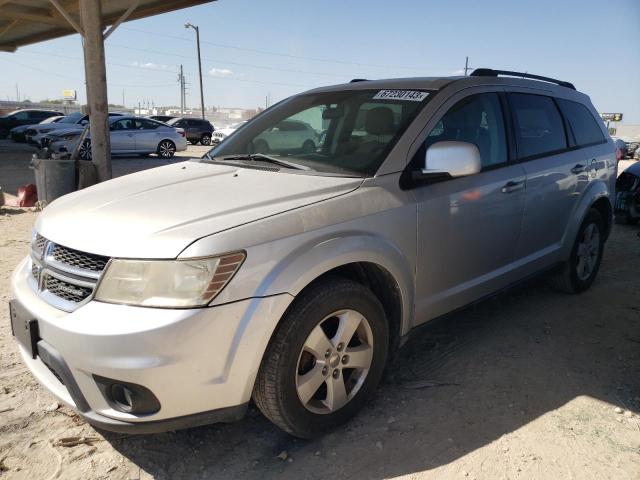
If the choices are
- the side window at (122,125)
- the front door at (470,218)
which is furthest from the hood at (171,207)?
the side window at (122,125)

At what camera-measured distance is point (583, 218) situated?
4.23 m

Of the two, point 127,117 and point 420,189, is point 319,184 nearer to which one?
point 420,189

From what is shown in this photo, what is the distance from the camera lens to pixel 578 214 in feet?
13.5

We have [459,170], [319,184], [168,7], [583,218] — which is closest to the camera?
[319,184]

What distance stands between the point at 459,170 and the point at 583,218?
2096 mm

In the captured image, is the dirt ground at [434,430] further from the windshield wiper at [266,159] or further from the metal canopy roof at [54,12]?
the metal canopy roof at [54,12]

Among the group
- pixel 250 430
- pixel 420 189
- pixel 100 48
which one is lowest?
pixel 250 430

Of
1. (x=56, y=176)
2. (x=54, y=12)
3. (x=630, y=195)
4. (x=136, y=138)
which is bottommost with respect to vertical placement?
(x=630, y=195)

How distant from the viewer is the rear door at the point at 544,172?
3.55 metres

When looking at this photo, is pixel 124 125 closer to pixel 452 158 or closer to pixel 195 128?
pixel 195 128

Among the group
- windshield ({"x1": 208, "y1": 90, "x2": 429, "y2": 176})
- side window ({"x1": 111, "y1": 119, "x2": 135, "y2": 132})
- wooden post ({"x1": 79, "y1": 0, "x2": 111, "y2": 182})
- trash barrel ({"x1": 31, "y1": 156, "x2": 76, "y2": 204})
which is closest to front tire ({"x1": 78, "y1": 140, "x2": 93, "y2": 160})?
side window ({"x1": 111, "y1": 119, "x2": 135, "y2": 132})

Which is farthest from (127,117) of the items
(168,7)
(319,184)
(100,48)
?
(319,184)

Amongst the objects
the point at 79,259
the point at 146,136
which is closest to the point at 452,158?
the point at 79,259

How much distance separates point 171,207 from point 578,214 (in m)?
3.25
